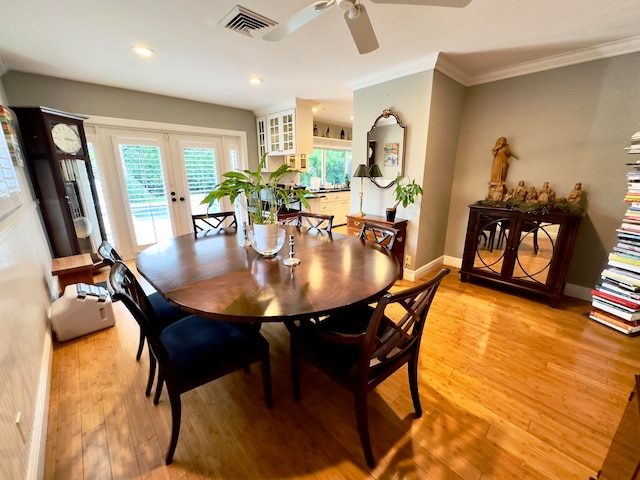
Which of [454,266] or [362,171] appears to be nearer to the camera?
[362,171]

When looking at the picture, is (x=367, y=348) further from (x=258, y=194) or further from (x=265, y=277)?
(x=258, y=194)

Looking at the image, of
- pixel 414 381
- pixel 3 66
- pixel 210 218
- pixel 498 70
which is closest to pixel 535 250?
pixel 498 70

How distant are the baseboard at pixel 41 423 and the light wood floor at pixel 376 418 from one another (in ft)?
0.15

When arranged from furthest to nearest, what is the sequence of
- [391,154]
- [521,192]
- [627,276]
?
[391,154], [521,192], [627,276]

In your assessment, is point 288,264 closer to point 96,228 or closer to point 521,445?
point 521,445

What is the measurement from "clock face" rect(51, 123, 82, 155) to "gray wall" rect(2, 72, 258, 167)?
49cm

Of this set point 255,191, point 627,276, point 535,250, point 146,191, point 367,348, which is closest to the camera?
point 367,348

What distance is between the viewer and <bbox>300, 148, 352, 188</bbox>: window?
640 cm

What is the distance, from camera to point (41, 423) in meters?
1.30

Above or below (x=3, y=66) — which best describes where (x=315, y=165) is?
below

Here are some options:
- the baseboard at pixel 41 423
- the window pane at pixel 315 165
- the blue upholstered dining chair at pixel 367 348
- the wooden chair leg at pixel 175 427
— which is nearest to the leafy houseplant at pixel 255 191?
the blue upholstered dining chair at pixel 367 348

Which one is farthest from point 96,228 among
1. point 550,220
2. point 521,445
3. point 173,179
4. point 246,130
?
point 550,220

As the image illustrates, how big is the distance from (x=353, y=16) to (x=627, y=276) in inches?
112

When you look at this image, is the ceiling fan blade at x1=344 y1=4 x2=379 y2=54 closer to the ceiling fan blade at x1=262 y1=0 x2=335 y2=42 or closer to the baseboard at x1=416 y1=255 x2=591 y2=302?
the ceiling fan blade at x1=262 y1=0 x2=335 y2=42
